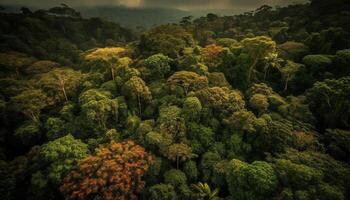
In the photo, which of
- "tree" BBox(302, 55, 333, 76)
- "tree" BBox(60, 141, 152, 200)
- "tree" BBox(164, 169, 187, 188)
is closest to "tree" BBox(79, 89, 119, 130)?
"tree" BBox(60, 141, 152, 200)

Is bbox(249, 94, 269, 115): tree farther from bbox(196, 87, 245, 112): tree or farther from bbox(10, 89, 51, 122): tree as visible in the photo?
bbox(10, 89, 51, 122): tree

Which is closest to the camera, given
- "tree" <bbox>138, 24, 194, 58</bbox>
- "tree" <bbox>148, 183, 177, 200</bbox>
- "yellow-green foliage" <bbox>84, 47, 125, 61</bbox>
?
"tree" <bbox>148, 183, 177, 200</bbox>

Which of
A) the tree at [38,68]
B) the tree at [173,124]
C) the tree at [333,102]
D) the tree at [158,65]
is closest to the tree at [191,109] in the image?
the tree at [173,124]

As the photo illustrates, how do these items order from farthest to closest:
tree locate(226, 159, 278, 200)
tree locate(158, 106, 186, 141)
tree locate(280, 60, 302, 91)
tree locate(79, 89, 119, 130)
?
tree locate(280, 60, 302, 91), tree locate(79, 89, 119, 130), tree locate(158, 106, 186, 141), tree locate(226, 159, 278, 200)

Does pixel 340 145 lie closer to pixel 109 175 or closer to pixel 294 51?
pixel 294 51

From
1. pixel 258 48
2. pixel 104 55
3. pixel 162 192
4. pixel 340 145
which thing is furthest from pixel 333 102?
pixel 104 55

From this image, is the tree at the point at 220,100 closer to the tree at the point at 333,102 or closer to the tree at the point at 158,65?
the tree at the point at 158,65
